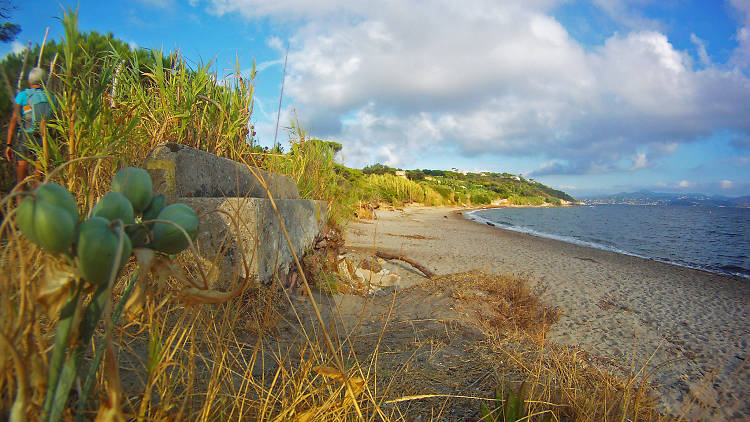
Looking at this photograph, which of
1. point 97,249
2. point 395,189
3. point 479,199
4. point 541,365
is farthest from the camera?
point 479,199

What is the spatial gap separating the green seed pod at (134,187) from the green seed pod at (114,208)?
7 centimetres

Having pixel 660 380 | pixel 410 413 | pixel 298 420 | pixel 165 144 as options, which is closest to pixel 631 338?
pixel 660 380

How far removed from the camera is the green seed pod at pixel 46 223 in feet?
1.39

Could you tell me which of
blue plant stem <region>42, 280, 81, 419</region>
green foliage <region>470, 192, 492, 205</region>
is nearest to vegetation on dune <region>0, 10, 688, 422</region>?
blue plant stem <region>42, 280, 81, 419</region>

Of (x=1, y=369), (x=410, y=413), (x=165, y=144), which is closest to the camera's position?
(x=1, y=369)

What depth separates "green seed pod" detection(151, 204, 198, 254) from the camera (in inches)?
20.6

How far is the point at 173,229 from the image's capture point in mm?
523

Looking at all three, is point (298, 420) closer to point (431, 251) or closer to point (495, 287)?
point (495, 287)

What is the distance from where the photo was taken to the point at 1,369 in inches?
18.8

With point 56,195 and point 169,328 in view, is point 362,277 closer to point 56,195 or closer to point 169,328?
point 169,328

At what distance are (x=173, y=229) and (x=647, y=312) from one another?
6.15m

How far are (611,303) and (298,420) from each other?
219 inches

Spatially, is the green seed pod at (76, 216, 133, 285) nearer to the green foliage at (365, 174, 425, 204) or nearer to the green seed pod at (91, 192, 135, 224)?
the green seed pod at (91, 192, 135, 224)

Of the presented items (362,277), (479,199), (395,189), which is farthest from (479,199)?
(362,277)
